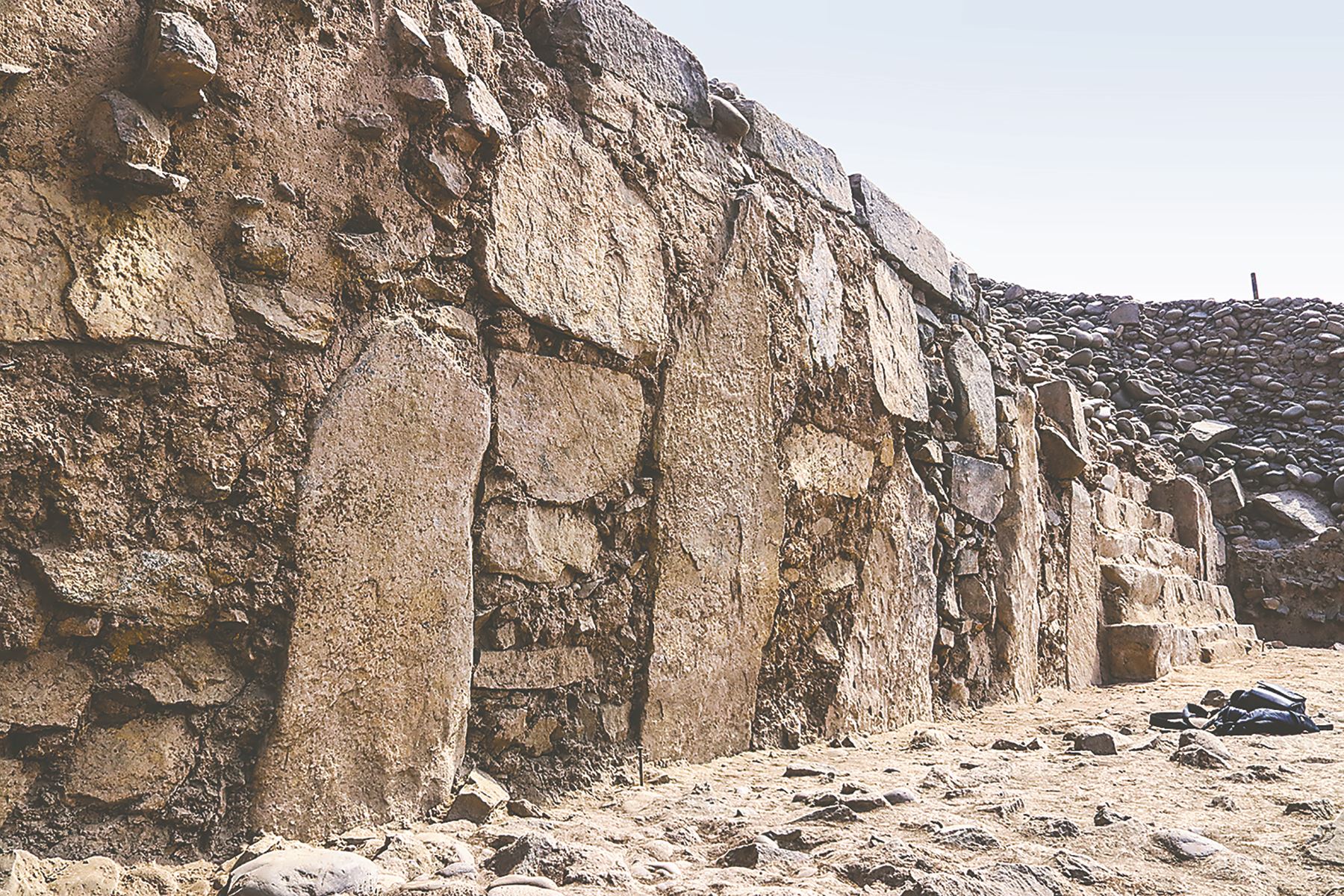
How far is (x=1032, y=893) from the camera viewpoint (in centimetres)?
137

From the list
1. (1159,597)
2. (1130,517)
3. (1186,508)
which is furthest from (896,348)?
(1186,508)

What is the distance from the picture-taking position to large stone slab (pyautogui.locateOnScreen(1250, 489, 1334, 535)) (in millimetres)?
7008

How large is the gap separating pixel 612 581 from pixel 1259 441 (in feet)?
24.6

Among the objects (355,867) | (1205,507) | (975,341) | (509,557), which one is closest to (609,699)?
(509,557)

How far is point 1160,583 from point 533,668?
455 cm

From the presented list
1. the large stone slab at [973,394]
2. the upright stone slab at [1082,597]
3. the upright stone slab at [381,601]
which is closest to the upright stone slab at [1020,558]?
the large stone slab at [973,394]

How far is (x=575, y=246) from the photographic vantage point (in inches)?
81.2

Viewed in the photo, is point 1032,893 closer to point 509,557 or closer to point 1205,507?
point 509,557

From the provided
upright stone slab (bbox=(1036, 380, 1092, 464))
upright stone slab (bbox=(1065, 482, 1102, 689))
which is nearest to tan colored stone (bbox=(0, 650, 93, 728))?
upright stone slab (bbox=(1065, 482, 1102, 689))

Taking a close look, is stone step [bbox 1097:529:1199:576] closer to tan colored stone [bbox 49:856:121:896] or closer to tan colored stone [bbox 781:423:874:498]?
tan colored stone [bbox 781:423:874:498]

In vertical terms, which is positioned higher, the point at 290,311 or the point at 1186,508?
the point at 1186,508

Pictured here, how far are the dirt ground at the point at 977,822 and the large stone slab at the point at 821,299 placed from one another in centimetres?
108

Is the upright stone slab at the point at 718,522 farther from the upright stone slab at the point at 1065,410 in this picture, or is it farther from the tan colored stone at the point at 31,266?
the upright stone slab at the point at 1065,410

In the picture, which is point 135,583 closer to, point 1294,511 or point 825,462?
point 825,462
